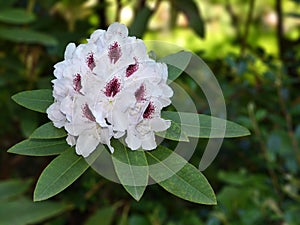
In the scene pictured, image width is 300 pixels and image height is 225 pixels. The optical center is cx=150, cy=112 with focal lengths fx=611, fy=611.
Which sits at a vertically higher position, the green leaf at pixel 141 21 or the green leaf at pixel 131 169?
the green leaf at pixel 131 169

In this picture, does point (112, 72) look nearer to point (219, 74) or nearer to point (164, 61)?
point (164, 61)

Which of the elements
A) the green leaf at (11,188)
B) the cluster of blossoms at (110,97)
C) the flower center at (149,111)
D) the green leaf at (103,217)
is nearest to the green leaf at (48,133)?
the cluster of blossoms at (110,97)

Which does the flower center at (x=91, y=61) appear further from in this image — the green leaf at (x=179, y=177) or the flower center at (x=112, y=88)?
the green leaf at (x=179, y=177)

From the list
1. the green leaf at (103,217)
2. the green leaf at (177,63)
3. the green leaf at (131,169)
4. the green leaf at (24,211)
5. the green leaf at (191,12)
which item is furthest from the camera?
the green leaf at (191,12)

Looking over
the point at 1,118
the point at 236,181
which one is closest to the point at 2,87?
the point at 1,118

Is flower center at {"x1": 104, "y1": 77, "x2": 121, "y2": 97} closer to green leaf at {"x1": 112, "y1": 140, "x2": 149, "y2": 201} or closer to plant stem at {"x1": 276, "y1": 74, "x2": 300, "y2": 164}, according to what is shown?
green leaf at {"x1": 112, "y1": 140, "x2": 149, "y2": 201}

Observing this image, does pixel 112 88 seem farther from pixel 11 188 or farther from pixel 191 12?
pixel 191 12
